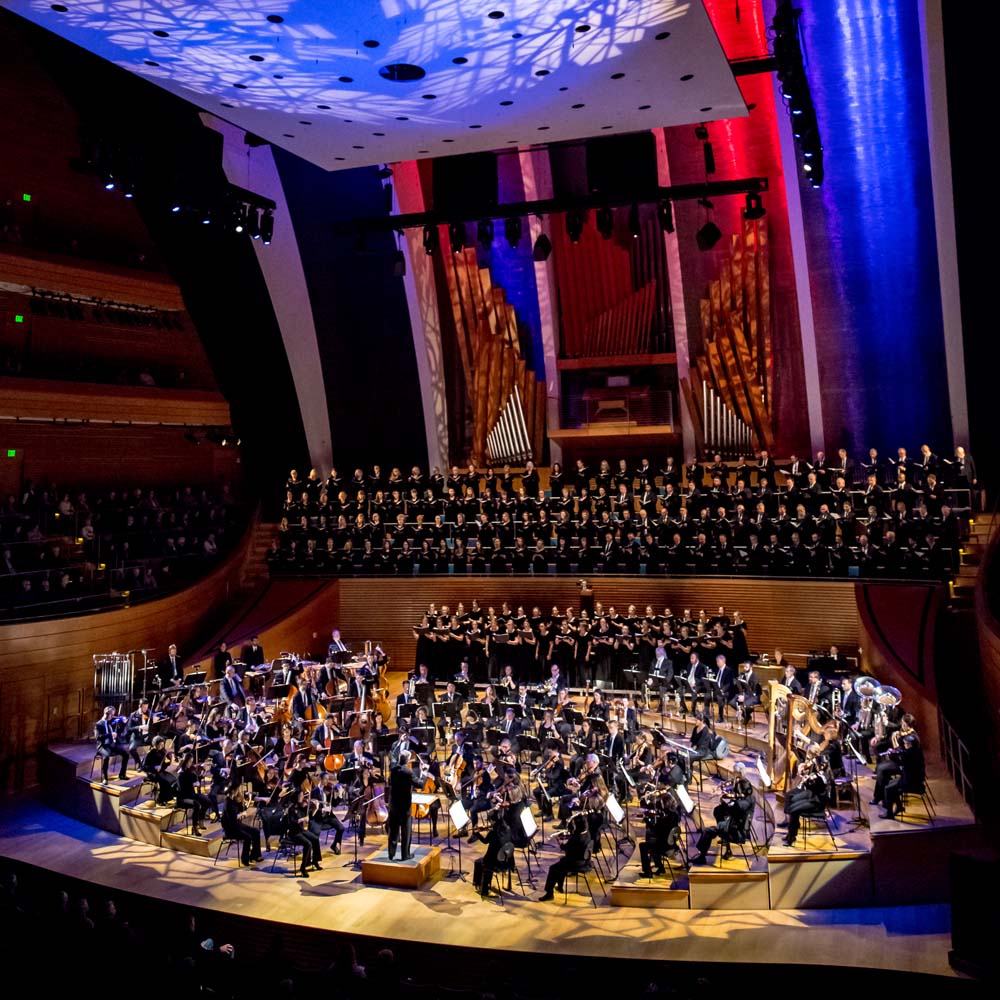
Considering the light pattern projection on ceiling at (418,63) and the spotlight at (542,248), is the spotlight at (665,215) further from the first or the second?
the light pattern projection on ceiling at (418,63)

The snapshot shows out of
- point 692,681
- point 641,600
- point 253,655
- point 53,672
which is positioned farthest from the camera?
point 641,600

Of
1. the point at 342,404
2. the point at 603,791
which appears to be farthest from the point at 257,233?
the point at 603,791

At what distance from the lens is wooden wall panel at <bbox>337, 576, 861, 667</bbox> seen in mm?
11945

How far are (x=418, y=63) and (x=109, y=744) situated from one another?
263 inches

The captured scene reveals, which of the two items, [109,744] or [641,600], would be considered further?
[641,600]

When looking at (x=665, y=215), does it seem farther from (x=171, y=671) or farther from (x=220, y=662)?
(x=171, y=671)

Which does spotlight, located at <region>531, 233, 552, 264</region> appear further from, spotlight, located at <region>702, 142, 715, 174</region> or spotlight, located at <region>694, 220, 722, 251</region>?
spotlight, located at <region>702, 142, 715, 174</region>

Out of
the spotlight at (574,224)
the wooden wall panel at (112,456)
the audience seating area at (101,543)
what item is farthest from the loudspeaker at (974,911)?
the wooden wall panel at (112,456)

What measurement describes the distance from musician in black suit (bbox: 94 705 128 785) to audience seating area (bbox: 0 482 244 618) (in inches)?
90.8

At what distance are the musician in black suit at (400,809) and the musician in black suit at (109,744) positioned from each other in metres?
3.28

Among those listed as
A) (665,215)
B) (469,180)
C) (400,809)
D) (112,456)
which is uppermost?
(469,180)

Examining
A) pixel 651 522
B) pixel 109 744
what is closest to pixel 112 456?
pixel 109 744

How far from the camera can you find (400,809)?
23.9ft

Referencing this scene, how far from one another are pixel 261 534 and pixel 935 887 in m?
11.6
